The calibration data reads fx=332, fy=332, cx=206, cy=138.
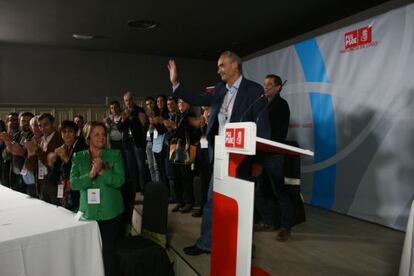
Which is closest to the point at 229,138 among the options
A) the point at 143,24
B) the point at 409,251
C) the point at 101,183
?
the point at 409,251

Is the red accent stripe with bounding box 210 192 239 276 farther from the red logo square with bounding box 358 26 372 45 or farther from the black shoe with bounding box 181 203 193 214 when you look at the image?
the red logo square with bounding box 358 26 372 45

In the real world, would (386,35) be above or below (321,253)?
above

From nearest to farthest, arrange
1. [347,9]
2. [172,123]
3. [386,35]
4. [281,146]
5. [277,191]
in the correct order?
[281,146] → [277,191] → [386,35] → [172,123] → [347,9]

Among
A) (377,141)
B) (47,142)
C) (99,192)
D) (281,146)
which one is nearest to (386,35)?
(377,141)

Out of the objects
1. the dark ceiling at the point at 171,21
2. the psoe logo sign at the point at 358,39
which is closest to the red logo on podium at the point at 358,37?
the psoe logo sign at the point at 358,39

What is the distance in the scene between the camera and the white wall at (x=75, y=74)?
650cm

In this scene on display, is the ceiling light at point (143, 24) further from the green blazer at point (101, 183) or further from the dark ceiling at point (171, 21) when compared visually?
the green blazer at point (101, 183)

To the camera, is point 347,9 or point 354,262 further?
point 347,9

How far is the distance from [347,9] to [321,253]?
3.52 m

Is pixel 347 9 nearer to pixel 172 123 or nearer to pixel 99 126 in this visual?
pixel 172 123

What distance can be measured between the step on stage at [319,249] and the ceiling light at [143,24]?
3099mm

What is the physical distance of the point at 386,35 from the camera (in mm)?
3168

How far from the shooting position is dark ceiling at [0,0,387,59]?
4336mm

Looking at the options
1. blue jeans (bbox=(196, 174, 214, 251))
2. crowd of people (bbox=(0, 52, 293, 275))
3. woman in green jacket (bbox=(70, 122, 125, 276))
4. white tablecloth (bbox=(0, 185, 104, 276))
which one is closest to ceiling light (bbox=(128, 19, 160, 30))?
crowd of people (bbox=(0, 52, 293, 275))
